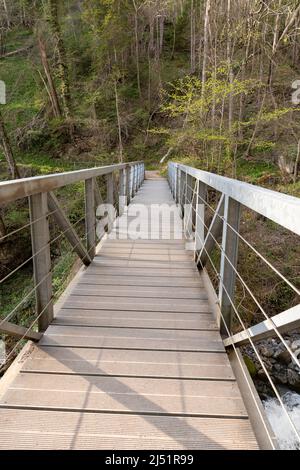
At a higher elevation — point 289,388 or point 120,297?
point 120,297

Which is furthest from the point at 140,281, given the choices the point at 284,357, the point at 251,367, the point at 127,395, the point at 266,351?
the point at 284,357

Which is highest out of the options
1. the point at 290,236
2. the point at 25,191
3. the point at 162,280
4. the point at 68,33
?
the point at 68,33

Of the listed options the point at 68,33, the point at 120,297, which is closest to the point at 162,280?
the point at 120,297

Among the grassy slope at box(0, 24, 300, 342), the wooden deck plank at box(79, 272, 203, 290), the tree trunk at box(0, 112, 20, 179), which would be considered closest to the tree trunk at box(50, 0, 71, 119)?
the grassy slope at box(0, 24, 300, 342)

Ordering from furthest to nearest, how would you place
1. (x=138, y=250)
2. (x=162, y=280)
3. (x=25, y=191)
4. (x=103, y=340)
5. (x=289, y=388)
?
(x=289, y=388)
(x=138, y=250)
(x=162, y=280)
(x=103, y=340)
(x=25, y=191)

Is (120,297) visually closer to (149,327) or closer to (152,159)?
(149,327)

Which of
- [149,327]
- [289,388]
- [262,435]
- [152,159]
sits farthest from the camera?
[152,159]

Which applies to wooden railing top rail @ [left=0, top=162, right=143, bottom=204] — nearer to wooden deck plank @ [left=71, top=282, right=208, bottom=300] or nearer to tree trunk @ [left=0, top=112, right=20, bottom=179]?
wooden deck plank @ [left=71, top=282, right=208, bottom=300]

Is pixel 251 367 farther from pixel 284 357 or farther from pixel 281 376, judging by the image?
pixel 284 357

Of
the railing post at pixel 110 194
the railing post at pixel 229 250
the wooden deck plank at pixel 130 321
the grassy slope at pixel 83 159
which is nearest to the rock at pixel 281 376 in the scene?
the grassy slope at pixel 83 159

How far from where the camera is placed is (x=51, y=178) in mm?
2246

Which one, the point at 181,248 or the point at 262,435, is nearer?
the point at 262,435

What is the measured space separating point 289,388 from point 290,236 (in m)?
4.24

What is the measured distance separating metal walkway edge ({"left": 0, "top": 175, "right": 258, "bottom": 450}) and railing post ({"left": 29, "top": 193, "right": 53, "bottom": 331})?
0.51ft
